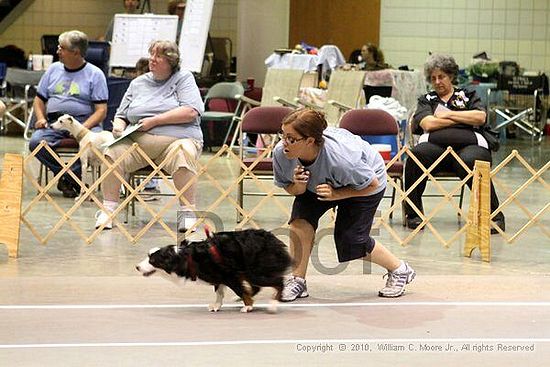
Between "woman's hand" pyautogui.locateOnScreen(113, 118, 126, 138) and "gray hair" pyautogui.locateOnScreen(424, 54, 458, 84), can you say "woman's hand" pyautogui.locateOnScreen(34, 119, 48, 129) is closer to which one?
"woman's hand" pyautogui.locateOnScreen(113, 118, 126, 138)

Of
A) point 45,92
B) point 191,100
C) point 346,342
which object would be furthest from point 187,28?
point 346,342

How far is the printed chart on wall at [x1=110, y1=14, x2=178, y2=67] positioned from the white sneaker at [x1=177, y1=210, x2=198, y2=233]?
4568mm

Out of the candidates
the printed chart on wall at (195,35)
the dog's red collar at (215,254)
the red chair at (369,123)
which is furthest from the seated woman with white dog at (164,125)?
the printed chart on wall at (195,35)

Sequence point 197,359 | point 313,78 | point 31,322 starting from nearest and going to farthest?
1. point 197,359
2. point 31,322
3. point 313,78

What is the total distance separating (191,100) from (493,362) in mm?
3353

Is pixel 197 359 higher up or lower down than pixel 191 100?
lower down

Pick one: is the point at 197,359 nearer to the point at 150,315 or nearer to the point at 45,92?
the point at 150,315

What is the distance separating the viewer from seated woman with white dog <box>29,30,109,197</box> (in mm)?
7996

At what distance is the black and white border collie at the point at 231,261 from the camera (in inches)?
175

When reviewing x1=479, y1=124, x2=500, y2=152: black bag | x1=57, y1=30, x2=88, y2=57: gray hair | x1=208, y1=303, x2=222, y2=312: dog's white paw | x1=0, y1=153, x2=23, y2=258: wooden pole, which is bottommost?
x1=208, y1=303, x2=222, y2=312: dog's white paw

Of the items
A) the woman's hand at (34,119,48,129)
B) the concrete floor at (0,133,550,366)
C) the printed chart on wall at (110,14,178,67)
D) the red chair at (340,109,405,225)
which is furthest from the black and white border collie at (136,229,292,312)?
the printed chart on wall at (110,14,178,67)

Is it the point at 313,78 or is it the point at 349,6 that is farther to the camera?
the point at 349,6

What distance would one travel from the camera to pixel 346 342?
13.6 ft

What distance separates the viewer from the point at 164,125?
6.80 metres
